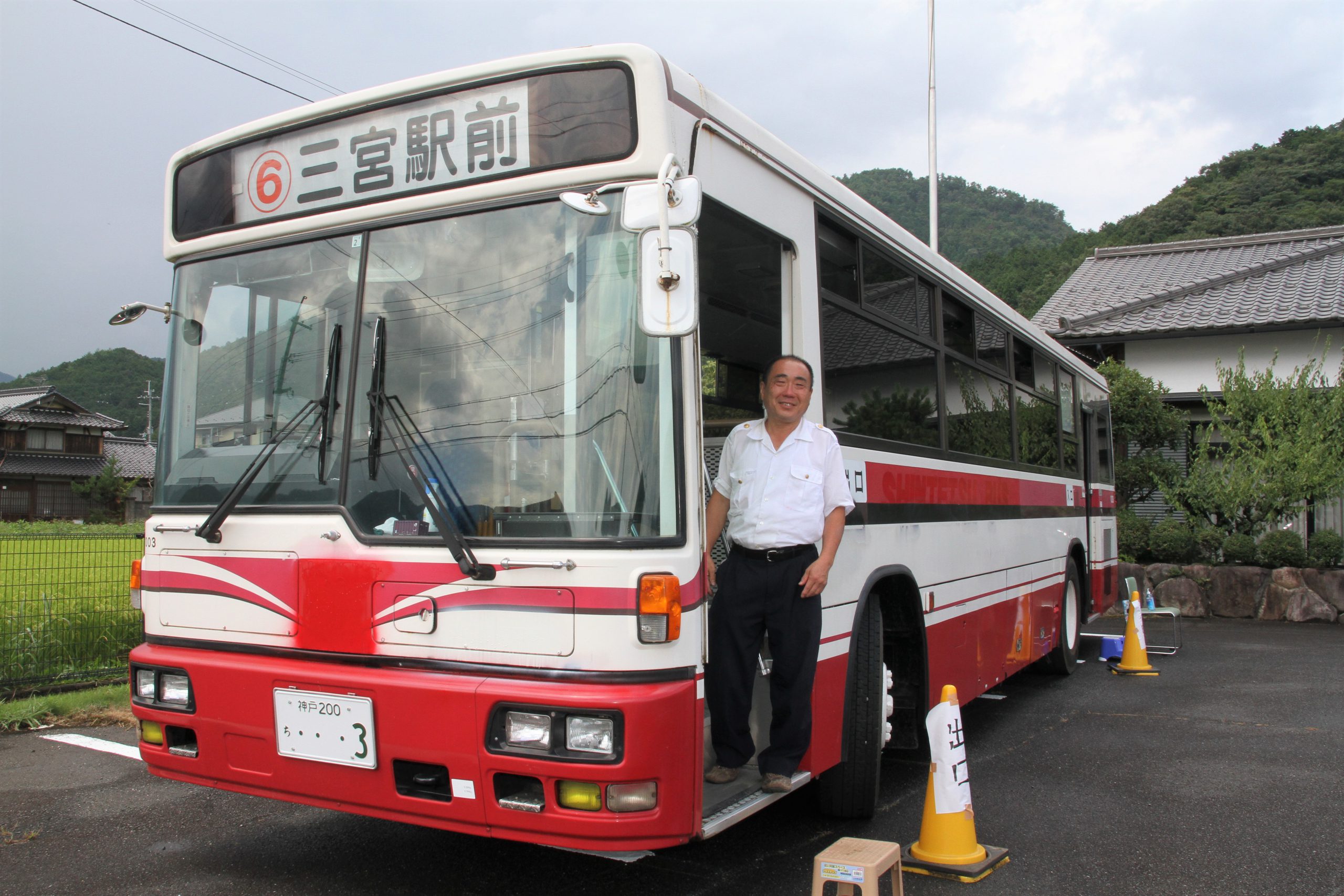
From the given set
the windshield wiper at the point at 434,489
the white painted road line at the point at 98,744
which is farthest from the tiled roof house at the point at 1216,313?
the windshield wiper at the point at 434,489

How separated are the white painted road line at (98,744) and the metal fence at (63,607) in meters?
1.02

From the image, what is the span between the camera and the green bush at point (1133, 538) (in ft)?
48.4

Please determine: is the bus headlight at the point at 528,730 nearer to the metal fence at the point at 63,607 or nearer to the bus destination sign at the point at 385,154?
the bus destination sign at the point at 385,154

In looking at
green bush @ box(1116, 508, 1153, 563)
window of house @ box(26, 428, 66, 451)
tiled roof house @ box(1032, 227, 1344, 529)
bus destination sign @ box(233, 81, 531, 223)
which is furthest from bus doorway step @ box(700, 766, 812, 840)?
window of house @ box(26, 428, 66, 451)

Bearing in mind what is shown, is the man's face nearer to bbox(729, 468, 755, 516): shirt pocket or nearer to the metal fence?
bbox(729, 468, 755, 516): shirt pocket

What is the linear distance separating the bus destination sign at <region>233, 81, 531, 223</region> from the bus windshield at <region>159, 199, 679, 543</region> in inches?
6.6

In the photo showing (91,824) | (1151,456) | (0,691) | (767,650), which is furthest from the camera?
(1151,456)

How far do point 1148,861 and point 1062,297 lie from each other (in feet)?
63.7

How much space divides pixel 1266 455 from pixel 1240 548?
1.33m

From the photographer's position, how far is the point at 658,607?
3.06m

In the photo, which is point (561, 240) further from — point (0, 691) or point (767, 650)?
point (0, 691)

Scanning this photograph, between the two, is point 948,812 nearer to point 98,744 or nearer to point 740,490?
point 740,490

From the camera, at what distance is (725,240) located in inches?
166

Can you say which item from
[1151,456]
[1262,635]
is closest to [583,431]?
[1262,635]
